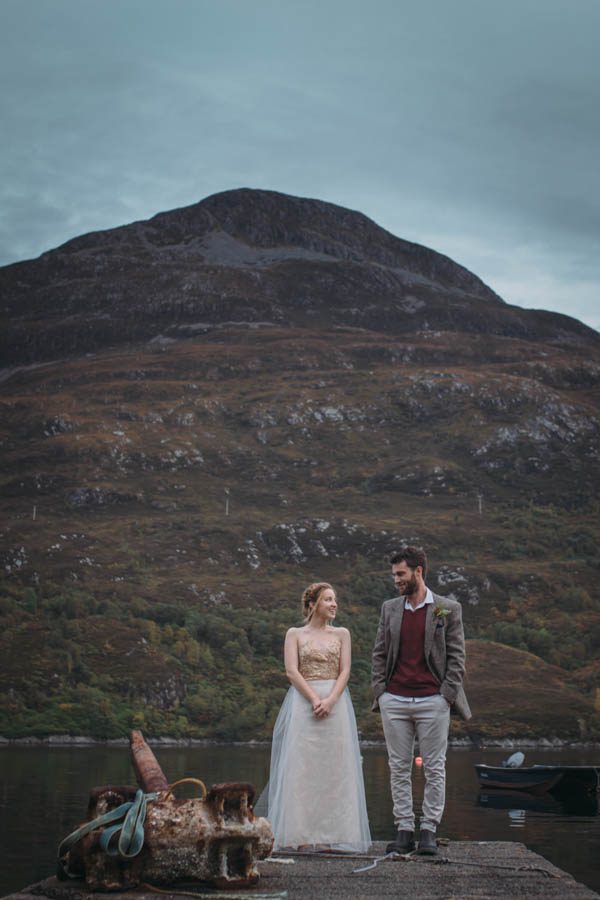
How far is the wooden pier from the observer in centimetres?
1029

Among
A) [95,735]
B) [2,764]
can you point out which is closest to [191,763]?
[2,764]

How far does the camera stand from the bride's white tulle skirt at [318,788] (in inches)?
567

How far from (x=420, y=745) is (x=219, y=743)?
386 ft

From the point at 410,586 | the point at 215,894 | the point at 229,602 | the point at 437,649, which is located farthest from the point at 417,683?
the point at 229,602

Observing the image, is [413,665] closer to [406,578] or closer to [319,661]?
[406,578]

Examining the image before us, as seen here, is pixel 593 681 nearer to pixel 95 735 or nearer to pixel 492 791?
pixel 95 735

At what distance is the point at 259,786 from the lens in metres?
51.9

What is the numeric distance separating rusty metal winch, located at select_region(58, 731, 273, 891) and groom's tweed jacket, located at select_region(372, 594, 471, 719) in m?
3.02

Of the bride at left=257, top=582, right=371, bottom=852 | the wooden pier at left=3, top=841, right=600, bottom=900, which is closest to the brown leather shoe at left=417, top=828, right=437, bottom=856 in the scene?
the wooden pier at left=3, top=841, right=600, bottom=900

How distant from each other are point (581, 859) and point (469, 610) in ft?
451

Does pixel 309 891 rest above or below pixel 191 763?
above

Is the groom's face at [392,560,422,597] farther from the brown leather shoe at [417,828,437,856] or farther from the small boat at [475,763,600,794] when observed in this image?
the small boat at [475,763,600,794]

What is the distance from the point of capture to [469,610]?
164 m

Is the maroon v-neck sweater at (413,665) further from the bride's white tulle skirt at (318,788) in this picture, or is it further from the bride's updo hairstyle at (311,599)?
the bride's updo hairstyle at (311,599)
